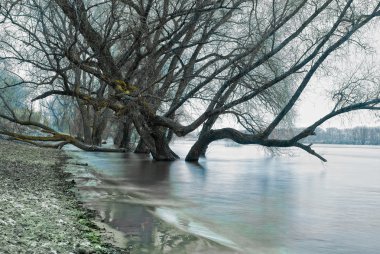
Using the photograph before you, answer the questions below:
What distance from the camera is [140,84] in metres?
19.9

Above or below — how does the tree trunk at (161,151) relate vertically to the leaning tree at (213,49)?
below

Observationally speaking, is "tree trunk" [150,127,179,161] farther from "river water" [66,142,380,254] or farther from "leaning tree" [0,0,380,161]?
"river water" [66,142,380,254]

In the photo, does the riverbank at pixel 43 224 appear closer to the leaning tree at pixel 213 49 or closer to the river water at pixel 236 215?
the river water at pixel 236 215

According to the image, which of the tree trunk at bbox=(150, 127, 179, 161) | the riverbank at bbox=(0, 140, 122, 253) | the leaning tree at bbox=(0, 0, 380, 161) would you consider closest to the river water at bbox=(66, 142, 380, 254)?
the riverbank at bbox=(0, 140, 122, 253)

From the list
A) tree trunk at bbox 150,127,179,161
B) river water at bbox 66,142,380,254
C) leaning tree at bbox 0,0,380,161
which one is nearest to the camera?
river water at bbox 66,142,380,254

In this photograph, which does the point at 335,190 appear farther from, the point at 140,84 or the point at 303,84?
the point at 140,84

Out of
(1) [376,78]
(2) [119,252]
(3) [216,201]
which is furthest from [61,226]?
(1) [376,78]

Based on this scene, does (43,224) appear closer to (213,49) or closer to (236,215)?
(236,215)

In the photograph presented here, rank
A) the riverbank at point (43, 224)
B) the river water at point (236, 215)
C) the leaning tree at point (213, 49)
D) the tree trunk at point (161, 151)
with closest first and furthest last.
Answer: the riverbank at point (43, 224), the river water at point (236, 215), the leaning tree at point (213, 49), the tree trunk at point (161, 151)

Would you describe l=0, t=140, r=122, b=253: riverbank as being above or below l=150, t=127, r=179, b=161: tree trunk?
below

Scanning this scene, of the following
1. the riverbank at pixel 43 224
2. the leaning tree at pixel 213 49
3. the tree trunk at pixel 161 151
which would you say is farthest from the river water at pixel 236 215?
the tree trunk at pixel 161 151

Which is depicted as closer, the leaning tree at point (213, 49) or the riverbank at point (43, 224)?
the riverbank at point (43, 224)

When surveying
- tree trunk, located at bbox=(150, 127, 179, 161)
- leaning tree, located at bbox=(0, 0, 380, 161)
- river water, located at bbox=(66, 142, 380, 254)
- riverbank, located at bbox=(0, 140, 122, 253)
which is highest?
leaning tree, located at bbox=(0, 0, 380, 161)

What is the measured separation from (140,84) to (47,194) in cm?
1189
